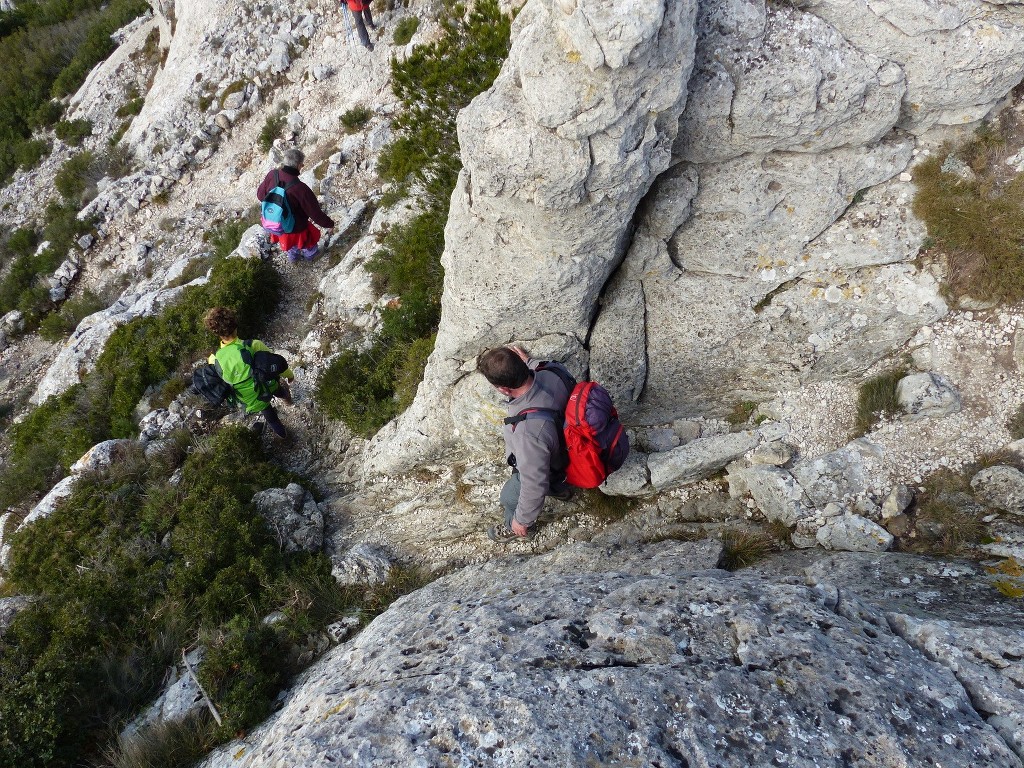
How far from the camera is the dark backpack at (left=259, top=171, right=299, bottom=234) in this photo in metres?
8.91

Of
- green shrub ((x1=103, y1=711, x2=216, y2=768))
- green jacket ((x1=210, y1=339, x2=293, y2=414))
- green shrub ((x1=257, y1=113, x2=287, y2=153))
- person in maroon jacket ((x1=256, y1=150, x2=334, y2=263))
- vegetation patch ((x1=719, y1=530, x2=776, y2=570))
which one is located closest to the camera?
green shrub ((x1=103, y1=711, x2=216, y2=768))

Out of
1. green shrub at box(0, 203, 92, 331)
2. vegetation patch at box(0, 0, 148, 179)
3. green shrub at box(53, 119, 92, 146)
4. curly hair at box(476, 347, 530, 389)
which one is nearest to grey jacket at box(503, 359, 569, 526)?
curly hair at box(476, 347, 530, 389)

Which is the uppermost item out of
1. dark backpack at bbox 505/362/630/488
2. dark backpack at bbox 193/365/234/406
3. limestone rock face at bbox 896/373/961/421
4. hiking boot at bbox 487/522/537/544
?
dark backpack at bbox 193/365/234/406

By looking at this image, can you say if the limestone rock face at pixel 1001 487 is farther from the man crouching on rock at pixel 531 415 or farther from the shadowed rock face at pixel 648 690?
the man crouching on rock at pixel 531 415

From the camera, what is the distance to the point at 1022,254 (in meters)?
4.67

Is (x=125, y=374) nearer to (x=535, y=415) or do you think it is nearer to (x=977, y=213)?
(x=535, y=415)

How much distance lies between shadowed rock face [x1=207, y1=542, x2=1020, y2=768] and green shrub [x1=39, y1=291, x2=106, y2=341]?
13915 millimetres

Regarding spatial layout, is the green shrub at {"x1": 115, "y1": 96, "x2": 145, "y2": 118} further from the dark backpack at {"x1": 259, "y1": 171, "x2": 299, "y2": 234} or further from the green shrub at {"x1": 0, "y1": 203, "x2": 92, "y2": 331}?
the dark backpack at {"x1": 259, "y1": 171, "x2": 299, "y2": 234}

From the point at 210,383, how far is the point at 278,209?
12.1 ft

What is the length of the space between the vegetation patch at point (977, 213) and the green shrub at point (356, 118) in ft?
39.8

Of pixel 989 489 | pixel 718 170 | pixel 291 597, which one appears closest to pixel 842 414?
pixel 989 489

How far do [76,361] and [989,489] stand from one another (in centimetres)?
1389

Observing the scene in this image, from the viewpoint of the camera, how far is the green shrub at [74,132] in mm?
18500

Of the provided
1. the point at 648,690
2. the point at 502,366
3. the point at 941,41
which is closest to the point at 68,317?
the point at 502,366
